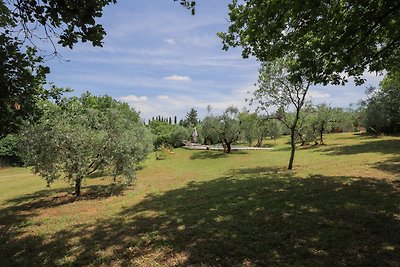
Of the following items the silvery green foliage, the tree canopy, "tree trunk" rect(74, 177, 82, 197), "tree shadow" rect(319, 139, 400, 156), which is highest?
the tree canopy

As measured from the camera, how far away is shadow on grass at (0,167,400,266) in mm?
6272

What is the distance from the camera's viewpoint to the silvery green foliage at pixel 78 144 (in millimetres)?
15375

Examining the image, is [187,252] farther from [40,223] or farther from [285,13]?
[40,223]

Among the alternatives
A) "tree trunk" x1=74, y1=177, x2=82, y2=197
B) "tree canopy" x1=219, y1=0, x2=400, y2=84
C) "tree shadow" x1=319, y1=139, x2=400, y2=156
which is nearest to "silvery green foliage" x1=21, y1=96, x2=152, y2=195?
"tree trunk" x1=74, y1=177, x2=82, y2=197

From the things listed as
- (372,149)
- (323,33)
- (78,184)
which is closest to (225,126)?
(372,149)

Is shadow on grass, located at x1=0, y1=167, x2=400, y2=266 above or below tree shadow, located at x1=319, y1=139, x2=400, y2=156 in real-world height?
below

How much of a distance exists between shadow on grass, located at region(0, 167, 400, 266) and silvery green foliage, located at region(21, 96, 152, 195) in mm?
4963

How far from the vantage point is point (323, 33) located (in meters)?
9.25

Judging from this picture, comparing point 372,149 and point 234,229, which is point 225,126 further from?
point 234,229

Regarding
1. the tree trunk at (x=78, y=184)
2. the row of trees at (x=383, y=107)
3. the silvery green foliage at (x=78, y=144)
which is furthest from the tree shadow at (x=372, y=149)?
the tree trunk at (x=78, y=184)

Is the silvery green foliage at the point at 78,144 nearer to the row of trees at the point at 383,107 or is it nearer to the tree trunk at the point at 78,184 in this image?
the tree trunk at the point at 78,184

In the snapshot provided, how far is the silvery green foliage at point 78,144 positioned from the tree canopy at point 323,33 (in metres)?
9.61

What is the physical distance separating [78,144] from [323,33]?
1327 centimetres

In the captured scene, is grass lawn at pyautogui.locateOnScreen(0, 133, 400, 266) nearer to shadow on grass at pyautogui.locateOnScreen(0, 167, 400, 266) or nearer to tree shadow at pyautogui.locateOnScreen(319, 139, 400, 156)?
shadow on grass at pyautogui.locateOnScreen(0, 167, 400, 266)
